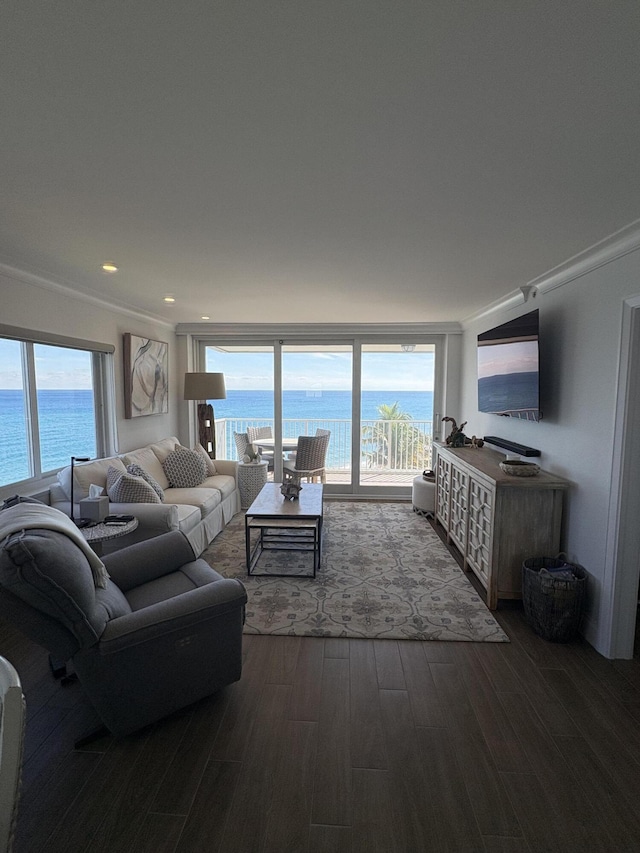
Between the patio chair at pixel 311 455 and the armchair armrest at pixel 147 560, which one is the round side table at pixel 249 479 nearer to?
the patio chair at pixel 311 455

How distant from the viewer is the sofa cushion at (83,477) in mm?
3320

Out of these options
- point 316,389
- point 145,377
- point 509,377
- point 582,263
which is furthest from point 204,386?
point 582,263

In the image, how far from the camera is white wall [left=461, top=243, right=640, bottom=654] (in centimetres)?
241

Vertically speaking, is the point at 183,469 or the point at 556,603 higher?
the point at 183,469

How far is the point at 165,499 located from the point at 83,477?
910mm

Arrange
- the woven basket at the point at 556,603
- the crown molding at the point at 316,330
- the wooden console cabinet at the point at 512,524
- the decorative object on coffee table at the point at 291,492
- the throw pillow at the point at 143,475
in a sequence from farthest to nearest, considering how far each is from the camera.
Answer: the crown molding at the point at 316,330
the decorative object on coffee table at the point at 291,492
the throw pillow at the point at 143,475
the wooden console cabinet at the point at 512,524
the woven basket at the point at 556,603

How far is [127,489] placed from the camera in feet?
11.4

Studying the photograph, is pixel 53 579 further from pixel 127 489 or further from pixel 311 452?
pixel 311 452

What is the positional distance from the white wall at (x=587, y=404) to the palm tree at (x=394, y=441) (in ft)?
9.06

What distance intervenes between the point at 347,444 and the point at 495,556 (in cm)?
331

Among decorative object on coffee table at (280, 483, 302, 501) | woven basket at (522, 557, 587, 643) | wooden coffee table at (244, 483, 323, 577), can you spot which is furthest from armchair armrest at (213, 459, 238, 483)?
woven basket at (522, 557, 587, 643)

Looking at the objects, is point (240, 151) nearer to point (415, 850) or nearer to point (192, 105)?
point (192, 105)

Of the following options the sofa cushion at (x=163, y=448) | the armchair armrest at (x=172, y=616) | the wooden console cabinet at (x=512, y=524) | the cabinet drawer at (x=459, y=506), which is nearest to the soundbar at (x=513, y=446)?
the wooden console cabinet at (x=512, y=524)

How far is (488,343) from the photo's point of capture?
3850 mm
